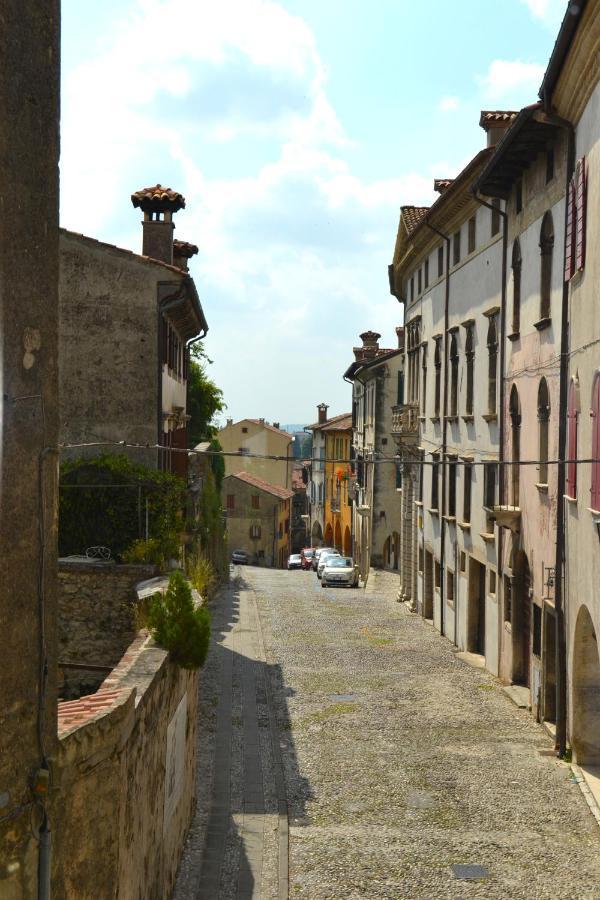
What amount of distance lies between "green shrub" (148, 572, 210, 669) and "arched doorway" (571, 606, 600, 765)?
7232mm

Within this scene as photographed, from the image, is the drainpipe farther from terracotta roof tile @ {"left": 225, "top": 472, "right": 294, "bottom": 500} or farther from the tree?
terracotta roof tile @ {"left": 225, "top": 472, "right": 294, "bottom": 500}

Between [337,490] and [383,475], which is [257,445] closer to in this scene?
[337,490]

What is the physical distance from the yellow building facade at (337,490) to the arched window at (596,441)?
57.0m

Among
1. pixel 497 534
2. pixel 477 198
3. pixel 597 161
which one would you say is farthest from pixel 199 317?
pixel 597 161

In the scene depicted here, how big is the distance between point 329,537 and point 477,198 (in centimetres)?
6217

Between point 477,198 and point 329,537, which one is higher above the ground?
point 477,198

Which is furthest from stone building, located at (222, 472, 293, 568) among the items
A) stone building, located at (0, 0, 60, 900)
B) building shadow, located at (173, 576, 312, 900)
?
stone building, located at (0, 0, 60, 900)

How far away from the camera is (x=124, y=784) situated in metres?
8.23

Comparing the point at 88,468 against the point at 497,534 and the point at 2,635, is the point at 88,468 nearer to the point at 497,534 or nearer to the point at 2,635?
the point at 497,534

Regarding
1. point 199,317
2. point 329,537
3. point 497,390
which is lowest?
point 329,537

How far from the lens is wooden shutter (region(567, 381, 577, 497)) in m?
16.4

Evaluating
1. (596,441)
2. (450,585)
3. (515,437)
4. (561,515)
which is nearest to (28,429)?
(596,441)

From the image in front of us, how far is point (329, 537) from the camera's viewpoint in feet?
278

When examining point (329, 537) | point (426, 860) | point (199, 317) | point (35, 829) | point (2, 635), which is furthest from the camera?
point (329, 537)
